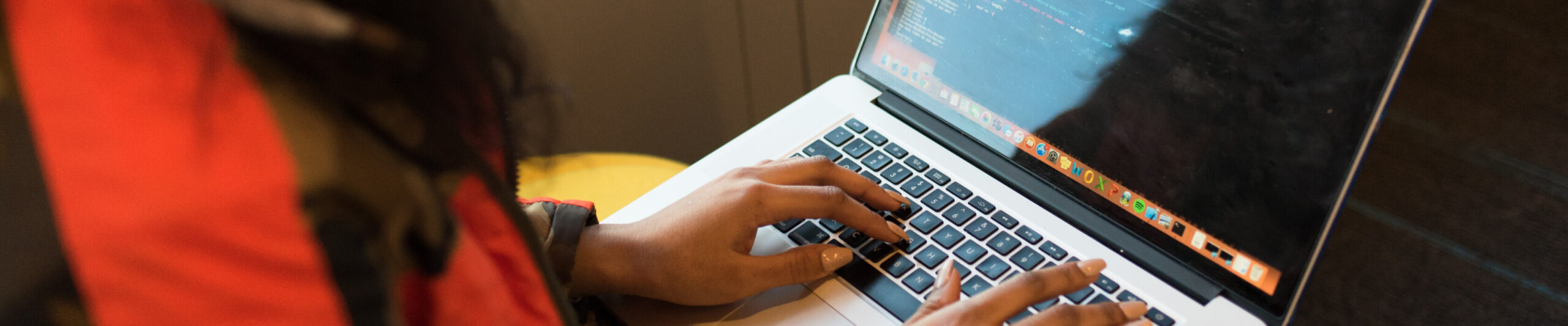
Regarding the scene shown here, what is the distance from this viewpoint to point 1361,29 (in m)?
Result: 0.50

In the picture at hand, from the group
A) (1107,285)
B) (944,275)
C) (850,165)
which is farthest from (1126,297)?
(850,165)

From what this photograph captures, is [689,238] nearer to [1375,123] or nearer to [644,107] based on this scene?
[1375,123]

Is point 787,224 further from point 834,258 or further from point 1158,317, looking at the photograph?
point 1158,317

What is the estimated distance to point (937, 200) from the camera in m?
0.68

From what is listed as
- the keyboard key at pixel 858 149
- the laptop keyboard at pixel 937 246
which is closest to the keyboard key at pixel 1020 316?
the laptop keyboard at pixel 937 246

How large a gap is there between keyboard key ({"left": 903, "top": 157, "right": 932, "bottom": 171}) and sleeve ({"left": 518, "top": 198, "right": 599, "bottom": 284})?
0.24 meters

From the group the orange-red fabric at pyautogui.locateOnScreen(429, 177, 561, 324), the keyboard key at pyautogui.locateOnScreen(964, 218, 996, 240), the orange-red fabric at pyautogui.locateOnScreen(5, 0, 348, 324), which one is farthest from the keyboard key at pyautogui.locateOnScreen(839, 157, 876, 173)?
the orange-red fabric at pyautogui.locateOnScreen(5, 0, 348, 324)

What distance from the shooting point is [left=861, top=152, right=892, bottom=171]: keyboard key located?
2.38 feet

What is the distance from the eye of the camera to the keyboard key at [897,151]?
0.73m

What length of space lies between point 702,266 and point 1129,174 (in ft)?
0.96

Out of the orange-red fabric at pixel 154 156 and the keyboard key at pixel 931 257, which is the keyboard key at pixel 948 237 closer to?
the keyboard key at pixel 931 257

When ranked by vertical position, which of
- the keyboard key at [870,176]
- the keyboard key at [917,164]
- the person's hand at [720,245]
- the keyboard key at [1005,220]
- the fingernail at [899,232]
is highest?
the keyboard key at [917,164]

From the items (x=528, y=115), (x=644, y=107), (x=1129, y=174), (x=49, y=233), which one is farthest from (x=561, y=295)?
(x=644, y=107)

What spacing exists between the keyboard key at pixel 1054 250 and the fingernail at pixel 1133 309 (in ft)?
0.22
